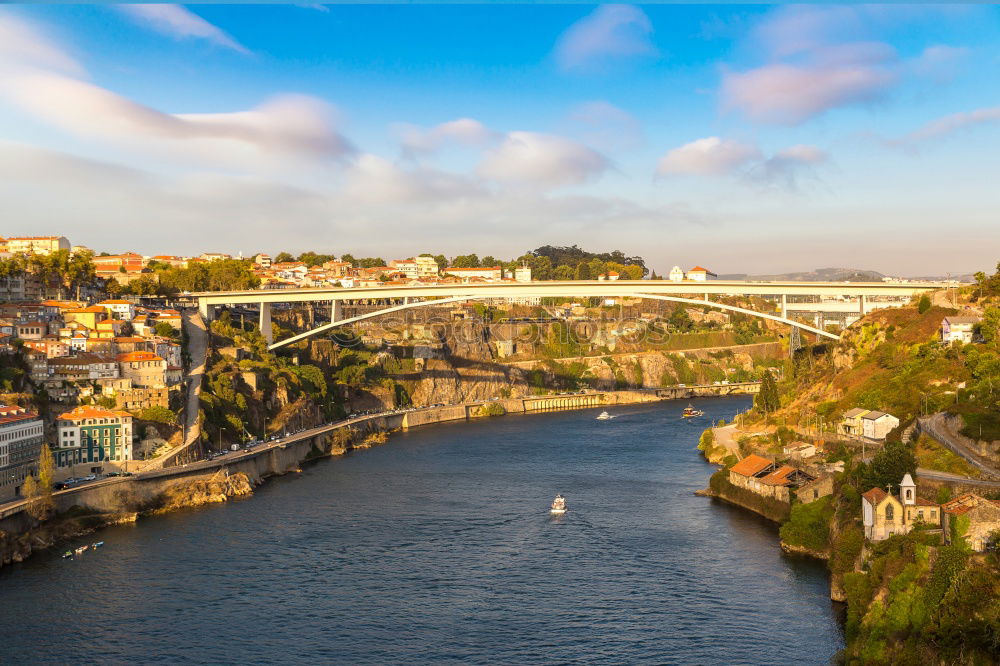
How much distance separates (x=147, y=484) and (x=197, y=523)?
2.83m

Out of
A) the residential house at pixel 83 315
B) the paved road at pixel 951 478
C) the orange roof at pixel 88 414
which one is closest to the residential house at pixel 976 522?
the paved road at pixel 951 478

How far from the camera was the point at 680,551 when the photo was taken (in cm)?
2431

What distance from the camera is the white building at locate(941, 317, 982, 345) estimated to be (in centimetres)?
3225

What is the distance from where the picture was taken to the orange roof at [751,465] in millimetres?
29422

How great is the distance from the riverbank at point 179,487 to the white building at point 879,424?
20697mm

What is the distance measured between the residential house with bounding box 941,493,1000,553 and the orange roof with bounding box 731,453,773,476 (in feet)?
37.2

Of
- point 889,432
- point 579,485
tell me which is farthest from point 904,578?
point 579,485

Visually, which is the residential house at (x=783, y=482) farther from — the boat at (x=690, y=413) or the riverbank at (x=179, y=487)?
the boat at (x=690, y=413)

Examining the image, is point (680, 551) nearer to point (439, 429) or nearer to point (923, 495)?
point (923, 495)

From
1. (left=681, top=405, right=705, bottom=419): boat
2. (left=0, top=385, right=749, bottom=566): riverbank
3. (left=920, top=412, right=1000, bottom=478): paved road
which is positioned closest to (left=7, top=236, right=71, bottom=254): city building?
(left=0, top=385, right=749, bottom=566): riverbank

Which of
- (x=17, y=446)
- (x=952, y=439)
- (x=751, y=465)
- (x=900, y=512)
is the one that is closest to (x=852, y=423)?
(x=751, y=465)

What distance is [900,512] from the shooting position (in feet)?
64.1

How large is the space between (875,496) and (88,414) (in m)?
24.6

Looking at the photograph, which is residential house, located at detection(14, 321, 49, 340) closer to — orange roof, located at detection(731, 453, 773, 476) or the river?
the river
